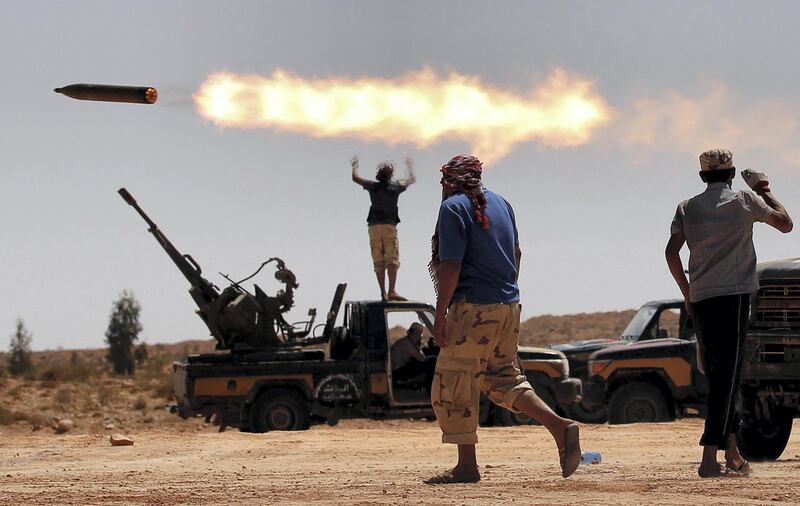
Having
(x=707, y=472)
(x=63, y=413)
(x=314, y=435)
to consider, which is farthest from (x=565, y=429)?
(x=63, y=413)

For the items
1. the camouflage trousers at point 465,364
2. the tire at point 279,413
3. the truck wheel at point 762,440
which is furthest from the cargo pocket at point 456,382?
the tire at point 279,413

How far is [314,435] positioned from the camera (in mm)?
15195

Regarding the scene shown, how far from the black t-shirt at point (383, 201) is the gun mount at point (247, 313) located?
1114mm

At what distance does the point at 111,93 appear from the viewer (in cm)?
1381

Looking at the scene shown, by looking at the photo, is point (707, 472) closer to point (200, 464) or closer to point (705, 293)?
point (705, 293)

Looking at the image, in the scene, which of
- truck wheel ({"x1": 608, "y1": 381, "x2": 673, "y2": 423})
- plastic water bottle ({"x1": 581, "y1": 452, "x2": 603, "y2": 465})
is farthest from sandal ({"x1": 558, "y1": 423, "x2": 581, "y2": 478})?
truck wheel ({"x1": 608, "y1": 381, "x2": 673, "y2": 423})

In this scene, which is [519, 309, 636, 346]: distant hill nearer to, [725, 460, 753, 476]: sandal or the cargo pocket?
[725, 460, 753, 476]: sandal

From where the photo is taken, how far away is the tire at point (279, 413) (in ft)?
58.6

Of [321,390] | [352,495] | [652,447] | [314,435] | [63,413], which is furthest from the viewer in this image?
[63,413]

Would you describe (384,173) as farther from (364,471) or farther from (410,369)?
(364,471)

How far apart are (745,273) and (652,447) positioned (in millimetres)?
4171

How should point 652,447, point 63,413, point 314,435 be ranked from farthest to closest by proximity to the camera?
1. point 63,413
2. point 314,435
3. point 652,447

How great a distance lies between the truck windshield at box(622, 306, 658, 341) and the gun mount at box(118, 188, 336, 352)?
14.6 ft

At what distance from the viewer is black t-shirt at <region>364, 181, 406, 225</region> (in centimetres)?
1825
